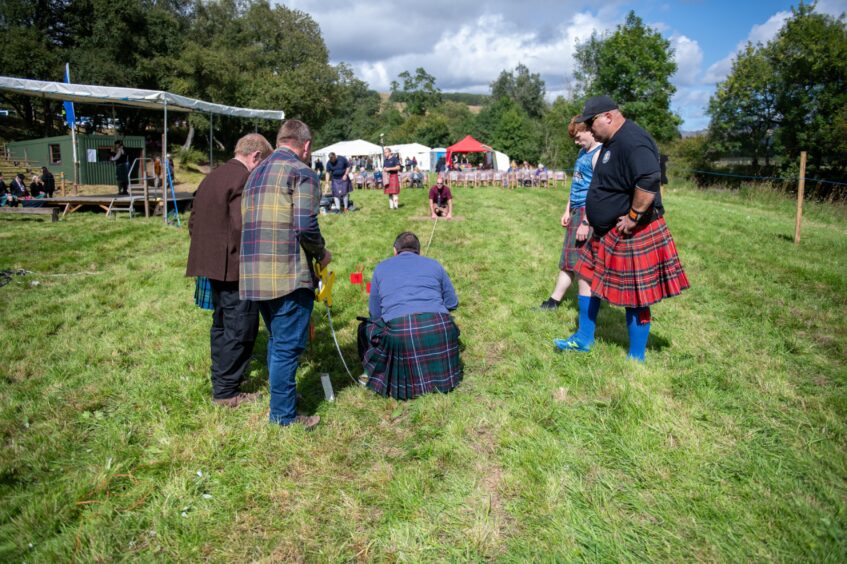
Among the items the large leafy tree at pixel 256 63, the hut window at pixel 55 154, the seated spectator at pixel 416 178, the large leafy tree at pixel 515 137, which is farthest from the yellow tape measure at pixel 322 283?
the large leafy tree at pixel 515 137

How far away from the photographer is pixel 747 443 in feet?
8.80

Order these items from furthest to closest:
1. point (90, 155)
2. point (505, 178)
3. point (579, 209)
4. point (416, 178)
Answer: point (505, 178) < point (416, 178) < point (90, 155) < point (579, 209)

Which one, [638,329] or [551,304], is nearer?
[638,329]

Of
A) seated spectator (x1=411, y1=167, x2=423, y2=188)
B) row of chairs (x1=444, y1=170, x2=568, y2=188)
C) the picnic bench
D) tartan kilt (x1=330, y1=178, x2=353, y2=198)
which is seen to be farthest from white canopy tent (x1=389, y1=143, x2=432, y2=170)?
the picnic bench

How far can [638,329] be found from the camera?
11.9 ft

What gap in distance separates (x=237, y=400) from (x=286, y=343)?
811mm

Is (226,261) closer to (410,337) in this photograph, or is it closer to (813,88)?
(410,337)

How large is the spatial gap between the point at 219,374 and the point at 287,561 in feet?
5.27

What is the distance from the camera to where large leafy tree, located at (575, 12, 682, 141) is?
44156 millimetres

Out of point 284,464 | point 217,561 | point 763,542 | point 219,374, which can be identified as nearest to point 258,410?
point 219,374

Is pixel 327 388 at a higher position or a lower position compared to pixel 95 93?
lower

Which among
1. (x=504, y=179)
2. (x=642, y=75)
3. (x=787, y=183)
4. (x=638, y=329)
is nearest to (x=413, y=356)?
(x=638, y=329)

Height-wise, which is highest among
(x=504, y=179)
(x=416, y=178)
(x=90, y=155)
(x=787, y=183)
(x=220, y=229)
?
(x=90, y=155)

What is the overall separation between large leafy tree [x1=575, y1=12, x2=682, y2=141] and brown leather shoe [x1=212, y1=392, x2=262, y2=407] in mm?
47156
